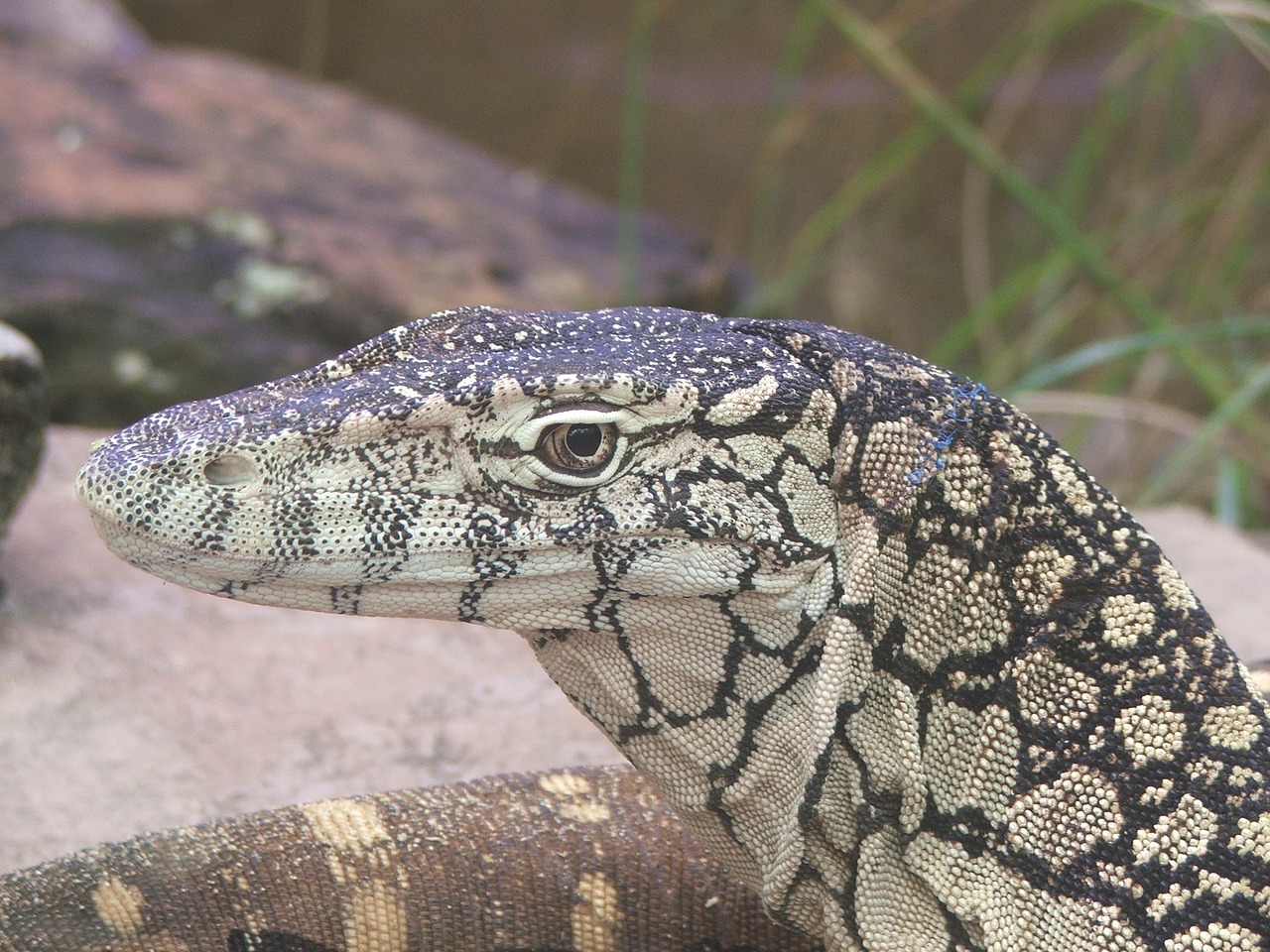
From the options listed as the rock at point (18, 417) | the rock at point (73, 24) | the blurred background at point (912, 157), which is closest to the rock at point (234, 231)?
the rock at point (73, 24)

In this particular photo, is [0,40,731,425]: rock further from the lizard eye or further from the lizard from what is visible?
the lizard eye

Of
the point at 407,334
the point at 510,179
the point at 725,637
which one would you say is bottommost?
the point at 725,637

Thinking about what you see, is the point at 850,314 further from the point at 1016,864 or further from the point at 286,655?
the point at 1016,864

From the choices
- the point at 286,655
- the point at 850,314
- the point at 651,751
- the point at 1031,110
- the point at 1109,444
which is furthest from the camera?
the point at 850,314

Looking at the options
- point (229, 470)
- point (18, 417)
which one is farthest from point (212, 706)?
point (229, 470)

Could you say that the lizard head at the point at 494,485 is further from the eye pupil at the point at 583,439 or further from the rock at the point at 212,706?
the rock at the point at 212,706

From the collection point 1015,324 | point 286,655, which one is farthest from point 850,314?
point 286,655

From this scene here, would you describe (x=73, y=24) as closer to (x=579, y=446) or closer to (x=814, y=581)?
(x=579, y=446)
